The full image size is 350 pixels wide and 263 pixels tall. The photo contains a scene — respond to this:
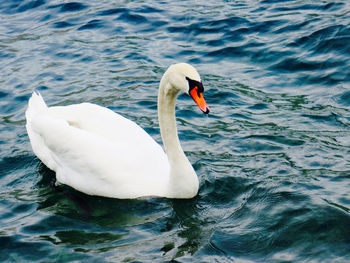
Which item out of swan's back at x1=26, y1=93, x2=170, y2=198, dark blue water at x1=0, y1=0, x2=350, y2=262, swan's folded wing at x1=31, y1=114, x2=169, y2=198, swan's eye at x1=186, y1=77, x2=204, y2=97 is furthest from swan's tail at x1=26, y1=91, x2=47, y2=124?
swan's eye at x1=186, y1=77, x2=204, y2=97

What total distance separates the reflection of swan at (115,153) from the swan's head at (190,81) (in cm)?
4

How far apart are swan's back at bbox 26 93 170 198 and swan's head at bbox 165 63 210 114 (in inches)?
47.8

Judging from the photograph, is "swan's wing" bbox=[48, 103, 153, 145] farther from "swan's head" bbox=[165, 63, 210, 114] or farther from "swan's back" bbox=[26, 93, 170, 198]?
"swan's head" bbox=[165, 63, 210, 114]

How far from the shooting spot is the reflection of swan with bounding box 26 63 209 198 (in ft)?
22.3

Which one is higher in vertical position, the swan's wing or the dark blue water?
the swan's wing

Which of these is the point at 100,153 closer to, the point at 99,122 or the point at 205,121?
the point at 99,122

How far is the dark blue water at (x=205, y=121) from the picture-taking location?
5973 millimetres

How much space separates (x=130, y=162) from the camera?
696 centimetres

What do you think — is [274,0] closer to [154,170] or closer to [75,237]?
[154,170]

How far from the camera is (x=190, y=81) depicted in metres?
6.15

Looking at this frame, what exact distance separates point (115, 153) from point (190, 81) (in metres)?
1.41

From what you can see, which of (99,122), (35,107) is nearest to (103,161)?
(99,122)

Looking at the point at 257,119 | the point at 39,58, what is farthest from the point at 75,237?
the point at 39,58

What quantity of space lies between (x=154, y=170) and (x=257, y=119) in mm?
2292
